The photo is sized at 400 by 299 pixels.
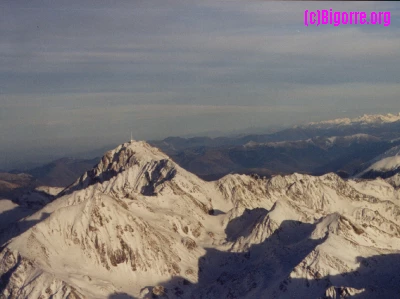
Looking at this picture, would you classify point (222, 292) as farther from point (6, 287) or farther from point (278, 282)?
point (6, 287)

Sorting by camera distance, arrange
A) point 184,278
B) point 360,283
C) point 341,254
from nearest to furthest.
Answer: point 360,283
point 341,254
point 184,278

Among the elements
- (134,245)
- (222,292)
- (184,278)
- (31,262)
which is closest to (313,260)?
(222,292)

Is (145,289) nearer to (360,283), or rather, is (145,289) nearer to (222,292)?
(222,292)

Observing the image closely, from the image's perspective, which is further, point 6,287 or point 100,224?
point 100,224

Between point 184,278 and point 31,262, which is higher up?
point 31,262

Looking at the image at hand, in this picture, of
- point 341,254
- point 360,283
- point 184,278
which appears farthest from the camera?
point 184,278

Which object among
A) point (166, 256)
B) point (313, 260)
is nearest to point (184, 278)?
point (166, 256)

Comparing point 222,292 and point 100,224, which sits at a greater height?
point 100,224

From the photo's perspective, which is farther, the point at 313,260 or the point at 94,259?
the point at 94,259
